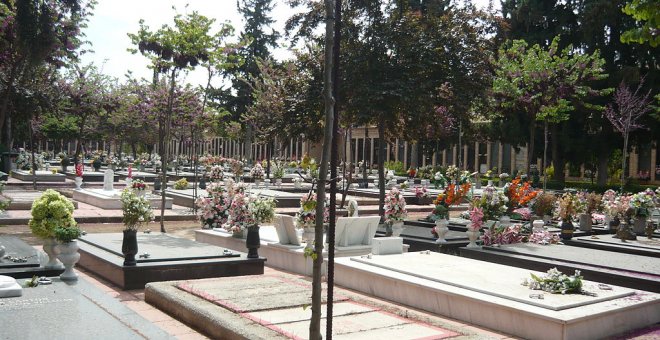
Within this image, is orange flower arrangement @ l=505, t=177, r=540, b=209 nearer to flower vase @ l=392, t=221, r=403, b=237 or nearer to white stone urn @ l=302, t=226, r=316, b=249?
flower vase @ l=392, t=221, r=403, b=237

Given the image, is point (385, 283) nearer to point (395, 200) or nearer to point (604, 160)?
point (395, 200)

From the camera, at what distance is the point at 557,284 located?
842cm

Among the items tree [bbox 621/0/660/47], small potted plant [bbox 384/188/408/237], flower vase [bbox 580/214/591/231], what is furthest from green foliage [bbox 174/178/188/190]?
tree [bbox 621/0/660/47]

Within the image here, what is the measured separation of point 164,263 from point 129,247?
0.64 metres

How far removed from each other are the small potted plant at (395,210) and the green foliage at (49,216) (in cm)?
669

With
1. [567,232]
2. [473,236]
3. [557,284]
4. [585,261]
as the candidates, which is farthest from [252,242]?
[567,232]

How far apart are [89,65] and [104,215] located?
2363 centimetres

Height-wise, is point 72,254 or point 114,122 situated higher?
point 114,122

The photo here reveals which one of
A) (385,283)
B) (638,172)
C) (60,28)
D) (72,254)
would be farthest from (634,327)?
(638,172)

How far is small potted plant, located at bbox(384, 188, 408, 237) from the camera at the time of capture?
1378cm

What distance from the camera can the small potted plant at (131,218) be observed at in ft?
31.8

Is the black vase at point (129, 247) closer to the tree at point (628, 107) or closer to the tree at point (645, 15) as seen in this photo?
the tree at point (645, 15)

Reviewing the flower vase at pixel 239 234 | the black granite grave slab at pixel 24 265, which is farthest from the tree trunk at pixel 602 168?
the black granite grave slab at pixel 24 265

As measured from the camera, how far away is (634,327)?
801 centimetres
